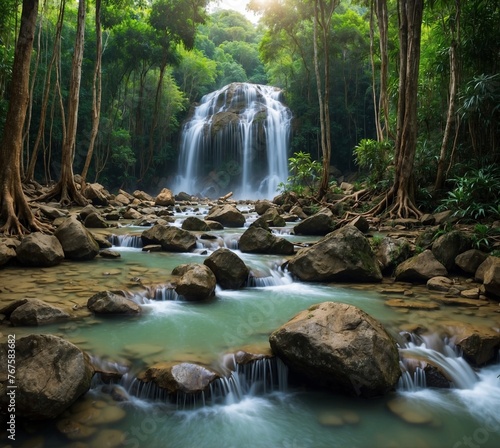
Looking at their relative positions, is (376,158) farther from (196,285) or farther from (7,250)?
(7,250)

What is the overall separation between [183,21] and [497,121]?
65.8 feet

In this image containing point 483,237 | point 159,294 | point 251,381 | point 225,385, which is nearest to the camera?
point 225,385

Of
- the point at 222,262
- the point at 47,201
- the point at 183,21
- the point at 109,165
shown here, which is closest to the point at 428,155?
the point at 222,262

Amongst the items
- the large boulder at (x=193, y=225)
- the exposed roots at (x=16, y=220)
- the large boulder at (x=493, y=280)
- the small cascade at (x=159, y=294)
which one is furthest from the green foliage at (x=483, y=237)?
the exposed roots at (x=16, y=220)

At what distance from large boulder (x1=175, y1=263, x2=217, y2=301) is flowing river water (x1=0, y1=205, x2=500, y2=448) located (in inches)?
6.2

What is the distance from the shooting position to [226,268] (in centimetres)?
583

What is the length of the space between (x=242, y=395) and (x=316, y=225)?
726cm

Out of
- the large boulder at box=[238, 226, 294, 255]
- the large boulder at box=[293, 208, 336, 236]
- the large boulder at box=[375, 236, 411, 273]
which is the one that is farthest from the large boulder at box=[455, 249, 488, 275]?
the large boulder at box=[293, 208, 336, 236]

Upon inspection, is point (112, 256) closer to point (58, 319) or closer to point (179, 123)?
point (58, 319)

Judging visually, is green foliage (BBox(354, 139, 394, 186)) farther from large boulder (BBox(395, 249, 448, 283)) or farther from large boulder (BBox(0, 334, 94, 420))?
large boulder (BBox(0, 334, 94, 420))

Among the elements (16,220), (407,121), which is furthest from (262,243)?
(407,121)

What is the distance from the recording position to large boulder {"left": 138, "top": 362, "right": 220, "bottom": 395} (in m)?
3.13

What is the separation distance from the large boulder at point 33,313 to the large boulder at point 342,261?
11.9 ft

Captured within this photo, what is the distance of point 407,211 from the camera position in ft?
33.4
